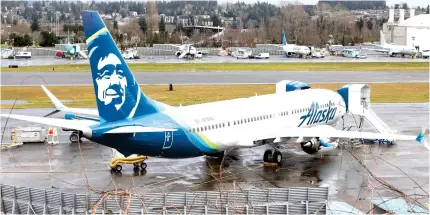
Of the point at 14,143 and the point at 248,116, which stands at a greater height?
the point at 248,116

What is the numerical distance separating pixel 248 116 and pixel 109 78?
13.1 meters

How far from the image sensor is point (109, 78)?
120ft

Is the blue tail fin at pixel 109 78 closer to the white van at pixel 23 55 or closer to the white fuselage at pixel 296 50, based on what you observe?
the white van at pixel 23 55

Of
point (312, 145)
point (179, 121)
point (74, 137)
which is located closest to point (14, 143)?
point (74, 137)

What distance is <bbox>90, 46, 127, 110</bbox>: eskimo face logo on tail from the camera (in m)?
36.2

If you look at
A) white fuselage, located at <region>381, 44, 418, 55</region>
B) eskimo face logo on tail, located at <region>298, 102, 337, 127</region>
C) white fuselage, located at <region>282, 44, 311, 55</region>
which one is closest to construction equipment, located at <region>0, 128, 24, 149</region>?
eskimo face logo on tail, located at <region>298, 102, 337, 127</region>

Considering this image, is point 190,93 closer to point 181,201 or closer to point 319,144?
point 319,144

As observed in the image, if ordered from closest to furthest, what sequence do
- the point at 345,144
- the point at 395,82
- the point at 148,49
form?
the point at 345,144 < the point at 395,82 < the point at 148,49

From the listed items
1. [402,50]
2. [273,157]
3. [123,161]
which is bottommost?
[402,50]

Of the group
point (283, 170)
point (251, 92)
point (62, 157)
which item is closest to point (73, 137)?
point (62, 157)

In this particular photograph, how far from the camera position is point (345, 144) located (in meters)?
55.2

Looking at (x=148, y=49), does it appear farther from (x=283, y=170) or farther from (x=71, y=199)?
(x=71, y=199)

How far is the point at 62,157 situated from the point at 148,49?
493 feet

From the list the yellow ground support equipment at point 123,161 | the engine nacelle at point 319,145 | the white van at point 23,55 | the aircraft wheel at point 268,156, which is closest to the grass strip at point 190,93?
the engine nacelle at point 319,145
